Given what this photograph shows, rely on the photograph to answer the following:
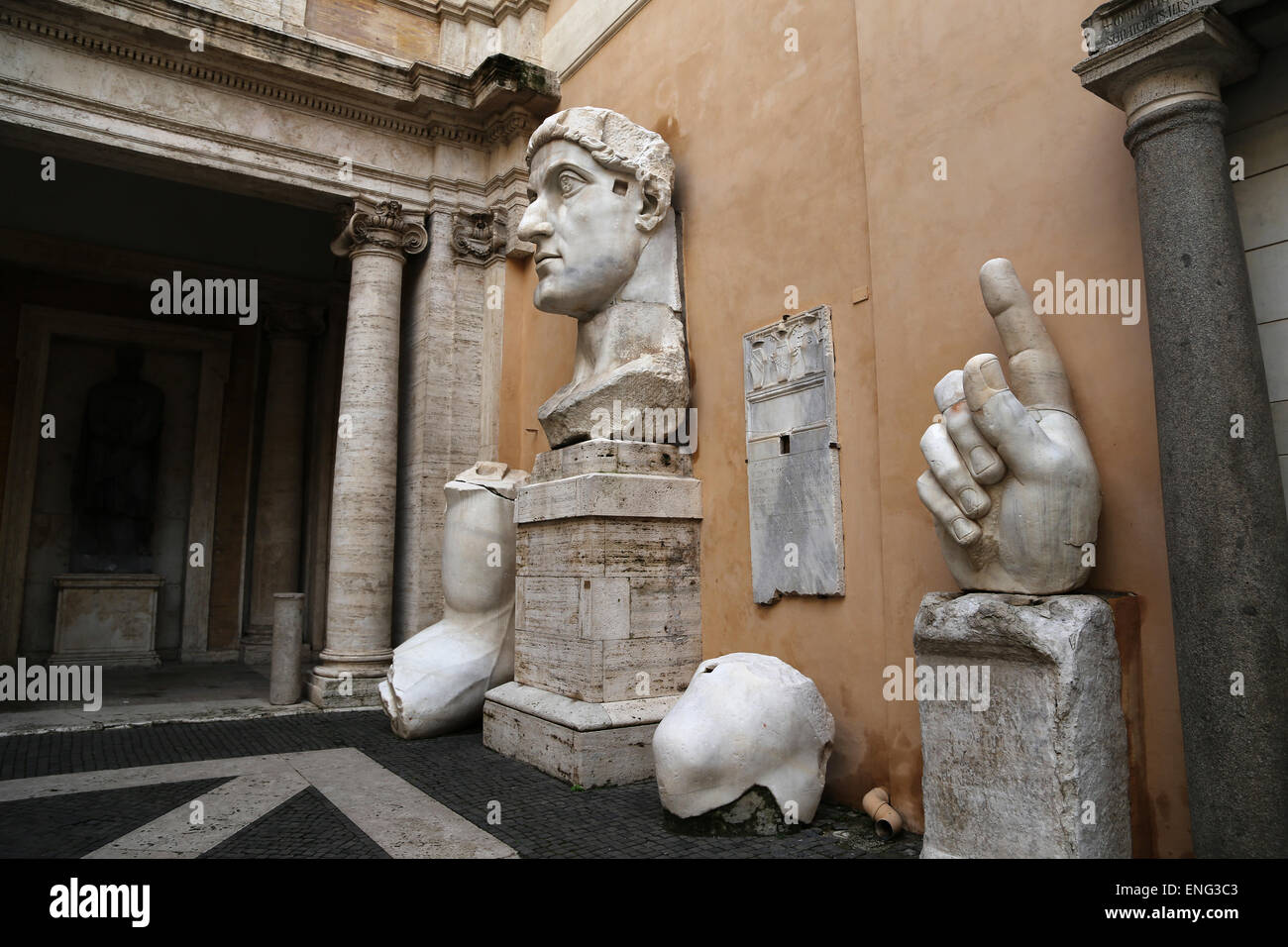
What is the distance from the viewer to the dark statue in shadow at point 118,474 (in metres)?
8.41

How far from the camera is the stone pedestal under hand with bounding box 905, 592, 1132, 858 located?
2.30m

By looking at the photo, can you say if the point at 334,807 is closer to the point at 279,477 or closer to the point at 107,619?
the point at 107,619

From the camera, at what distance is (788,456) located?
3.89 metres

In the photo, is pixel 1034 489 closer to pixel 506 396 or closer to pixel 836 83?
pixel 836 83

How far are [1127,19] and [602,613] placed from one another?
9.81ft

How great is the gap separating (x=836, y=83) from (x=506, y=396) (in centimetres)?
355

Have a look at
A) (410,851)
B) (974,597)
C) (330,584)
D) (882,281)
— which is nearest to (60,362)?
(330,584)

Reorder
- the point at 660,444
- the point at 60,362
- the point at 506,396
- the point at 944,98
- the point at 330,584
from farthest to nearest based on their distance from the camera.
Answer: the point at 60,362
the point at 506,396
the point at 330,584
the point at 660,444
the point at 944,98

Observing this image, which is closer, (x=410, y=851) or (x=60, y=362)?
(x=410, y=851)

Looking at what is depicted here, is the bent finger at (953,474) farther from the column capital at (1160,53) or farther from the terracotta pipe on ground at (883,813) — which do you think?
the terracotta pipe on ground at (883,813)

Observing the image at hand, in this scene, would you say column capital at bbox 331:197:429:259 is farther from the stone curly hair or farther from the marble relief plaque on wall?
the marble relief plaque on wall

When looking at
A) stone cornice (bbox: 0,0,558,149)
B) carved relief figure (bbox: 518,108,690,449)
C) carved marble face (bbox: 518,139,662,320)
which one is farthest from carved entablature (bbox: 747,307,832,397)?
stone cornice (bbox: 0,0,558,149)

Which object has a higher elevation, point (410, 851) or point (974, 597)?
point (974, 597)

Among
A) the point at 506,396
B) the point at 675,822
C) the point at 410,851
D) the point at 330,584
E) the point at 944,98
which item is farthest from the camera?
the point at 506,396
